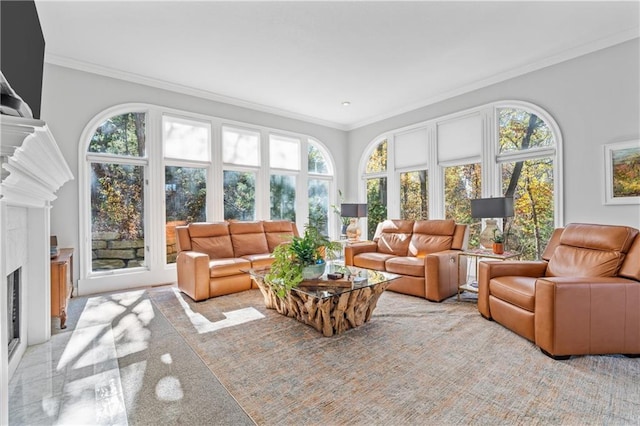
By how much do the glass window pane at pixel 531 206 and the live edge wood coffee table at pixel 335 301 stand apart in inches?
96.5

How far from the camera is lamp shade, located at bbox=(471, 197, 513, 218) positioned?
3627 mm

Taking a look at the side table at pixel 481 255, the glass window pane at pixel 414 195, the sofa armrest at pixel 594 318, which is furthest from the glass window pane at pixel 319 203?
the sofa armrest at pixel 594 318

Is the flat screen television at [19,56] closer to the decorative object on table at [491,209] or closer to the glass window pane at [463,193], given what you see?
the decorative object on table at [491,209]

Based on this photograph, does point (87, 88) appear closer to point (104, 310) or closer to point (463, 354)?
point (104, 310)

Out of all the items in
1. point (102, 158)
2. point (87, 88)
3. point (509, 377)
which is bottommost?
point (509, 377)

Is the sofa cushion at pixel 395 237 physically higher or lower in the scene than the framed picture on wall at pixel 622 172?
lower

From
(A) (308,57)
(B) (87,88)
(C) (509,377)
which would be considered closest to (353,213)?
(A) (308,57)

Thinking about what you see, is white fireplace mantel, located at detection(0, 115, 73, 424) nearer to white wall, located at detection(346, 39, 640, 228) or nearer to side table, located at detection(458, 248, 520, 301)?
side table, located at detection(458, 248, 520, 301)

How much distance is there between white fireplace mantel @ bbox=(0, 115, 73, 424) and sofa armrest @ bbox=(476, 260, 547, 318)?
3.41m

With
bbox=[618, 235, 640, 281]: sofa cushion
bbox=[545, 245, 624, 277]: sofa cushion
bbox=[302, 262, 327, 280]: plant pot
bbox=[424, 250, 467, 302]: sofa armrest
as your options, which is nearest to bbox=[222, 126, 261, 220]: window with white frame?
bbox=[302, 262, 327, 280]: plant pot

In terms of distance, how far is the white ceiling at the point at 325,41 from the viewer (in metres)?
2.93

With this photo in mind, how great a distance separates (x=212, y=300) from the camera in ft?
12.3

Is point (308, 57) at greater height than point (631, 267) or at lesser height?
greater

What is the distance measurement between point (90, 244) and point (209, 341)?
2.72 metres
